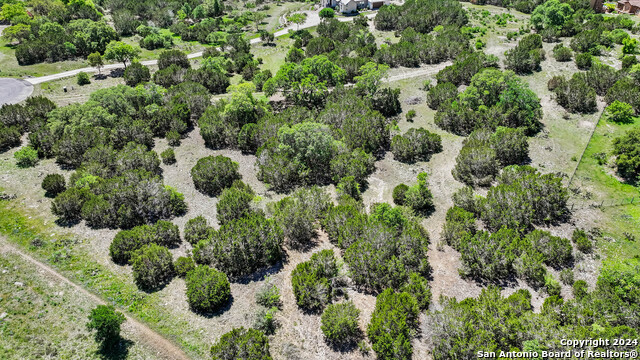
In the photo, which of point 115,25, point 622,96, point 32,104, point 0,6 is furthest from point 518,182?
point 0,6

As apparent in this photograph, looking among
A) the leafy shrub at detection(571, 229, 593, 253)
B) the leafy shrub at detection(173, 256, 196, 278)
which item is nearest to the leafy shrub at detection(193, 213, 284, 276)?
the leafy shrub at detection(173, 256, 196, 278)

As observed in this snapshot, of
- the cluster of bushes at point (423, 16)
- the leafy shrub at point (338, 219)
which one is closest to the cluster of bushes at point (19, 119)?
the leafy shrub at point (338, 219)

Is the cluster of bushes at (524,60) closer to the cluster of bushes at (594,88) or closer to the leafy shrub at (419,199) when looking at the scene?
the cluster of bushes at (594,88)

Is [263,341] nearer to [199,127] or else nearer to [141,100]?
[199,127]

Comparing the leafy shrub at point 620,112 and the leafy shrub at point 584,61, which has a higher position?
the leafy shrub at point 584,61

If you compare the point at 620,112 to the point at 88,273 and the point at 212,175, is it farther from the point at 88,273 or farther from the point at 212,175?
the point at 88,273
